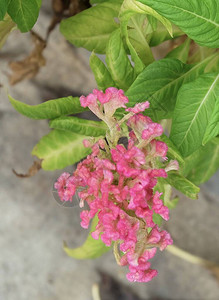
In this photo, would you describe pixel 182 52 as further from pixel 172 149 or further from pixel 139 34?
pixel 172 149

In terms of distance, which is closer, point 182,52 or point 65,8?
point 182,52

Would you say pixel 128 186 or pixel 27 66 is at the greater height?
pixel 128 186

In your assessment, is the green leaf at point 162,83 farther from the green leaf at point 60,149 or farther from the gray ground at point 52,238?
the gray ground at point 52,238

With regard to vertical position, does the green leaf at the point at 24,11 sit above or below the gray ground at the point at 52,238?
above

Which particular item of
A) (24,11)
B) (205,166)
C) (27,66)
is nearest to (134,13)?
(24,11)

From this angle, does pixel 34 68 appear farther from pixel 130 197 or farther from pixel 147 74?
pixel 130 197

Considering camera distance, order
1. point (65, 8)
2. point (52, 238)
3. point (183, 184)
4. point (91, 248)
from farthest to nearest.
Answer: point (52, 238) → point (65, 8) → point (91, 248) → point (183, 184)

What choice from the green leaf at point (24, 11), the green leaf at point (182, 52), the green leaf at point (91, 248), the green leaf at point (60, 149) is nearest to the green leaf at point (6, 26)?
the green leaf at point (24, 11)
